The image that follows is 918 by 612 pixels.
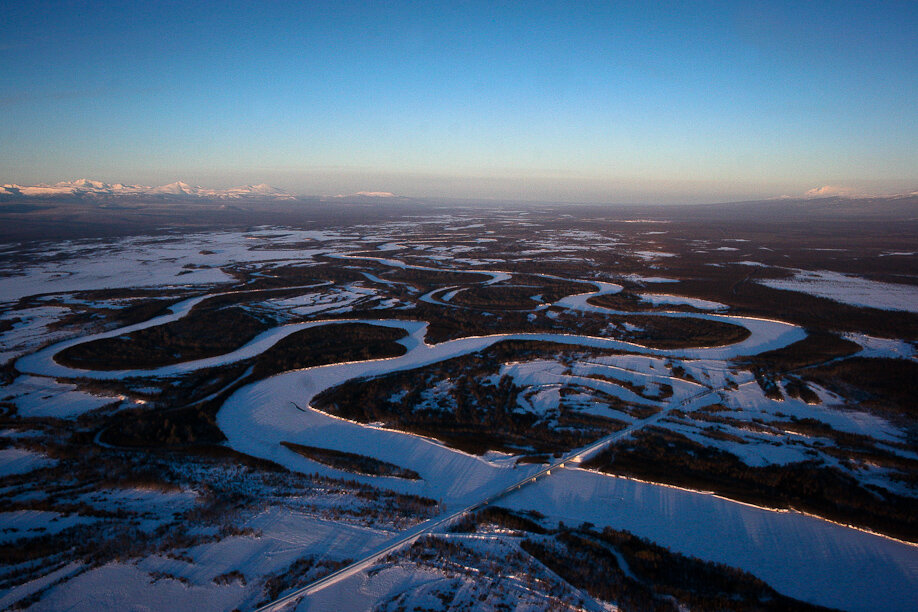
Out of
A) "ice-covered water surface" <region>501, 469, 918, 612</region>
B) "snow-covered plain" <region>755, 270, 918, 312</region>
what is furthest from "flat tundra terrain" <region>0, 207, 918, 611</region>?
"snow-covered plain" <region>755, 270, 918, 312</region>

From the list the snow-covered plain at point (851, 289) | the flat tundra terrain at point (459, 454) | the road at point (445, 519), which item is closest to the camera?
the road at point (445, 519)

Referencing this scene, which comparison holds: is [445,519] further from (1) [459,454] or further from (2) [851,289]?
(2) [851,289]

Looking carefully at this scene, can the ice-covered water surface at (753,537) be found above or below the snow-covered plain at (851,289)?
below

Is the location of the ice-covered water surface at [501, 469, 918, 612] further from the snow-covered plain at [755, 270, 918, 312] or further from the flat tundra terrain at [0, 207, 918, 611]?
the snow-covered plain at [755, 270, 918, 312]

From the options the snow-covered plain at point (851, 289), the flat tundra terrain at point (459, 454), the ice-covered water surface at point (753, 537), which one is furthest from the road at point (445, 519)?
the snow-covered plain at point (851, 289)

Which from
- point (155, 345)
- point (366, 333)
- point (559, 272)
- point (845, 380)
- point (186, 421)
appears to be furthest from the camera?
point (559, 272)

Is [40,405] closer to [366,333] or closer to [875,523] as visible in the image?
[366,333]

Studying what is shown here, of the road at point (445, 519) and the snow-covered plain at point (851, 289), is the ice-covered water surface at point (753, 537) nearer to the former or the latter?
the road at point (445, 519)

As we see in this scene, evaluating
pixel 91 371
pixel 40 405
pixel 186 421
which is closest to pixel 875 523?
pixel 186 421
